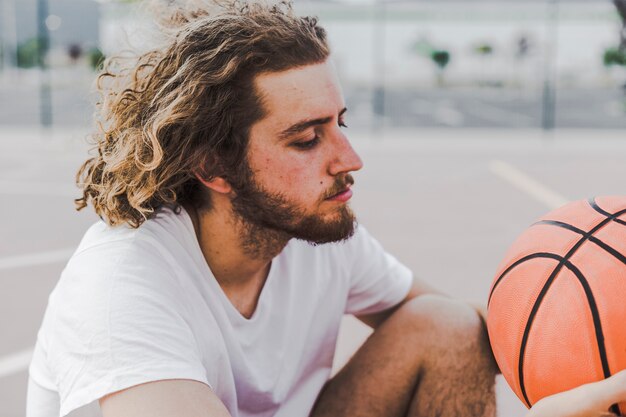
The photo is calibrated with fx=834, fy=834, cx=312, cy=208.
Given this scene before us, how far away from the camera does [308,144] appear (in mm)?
2381

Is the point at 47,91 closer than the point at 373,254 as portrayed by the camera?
No

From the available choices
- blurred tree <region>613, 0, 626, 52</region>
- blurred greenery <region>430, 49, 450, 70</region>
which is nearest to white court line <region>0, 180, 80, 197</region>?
blurred tree <region>613, 0, 626, 52</region>

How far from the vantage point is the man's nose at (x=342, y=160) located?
236cm

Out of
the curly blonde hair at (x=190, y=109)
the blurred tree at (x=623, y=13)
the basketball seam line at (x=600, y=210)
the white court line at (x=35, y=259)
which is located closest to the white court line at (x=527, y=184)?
the blurred tree at (x=623, y=13)

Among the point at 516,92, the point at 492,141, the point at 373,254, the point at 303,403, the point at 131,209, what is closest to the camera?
the point at 131,209

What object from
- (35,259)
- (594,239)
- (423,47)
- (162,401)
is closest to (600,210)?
(594,239)

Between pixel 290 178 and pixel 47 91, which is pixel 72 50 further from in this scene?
pixel 290 178

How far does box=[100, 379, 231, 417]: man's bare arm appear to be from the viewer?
1885mm

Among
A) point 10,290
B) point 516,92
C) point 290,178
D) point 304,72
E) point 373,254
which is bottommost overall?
point 516,92

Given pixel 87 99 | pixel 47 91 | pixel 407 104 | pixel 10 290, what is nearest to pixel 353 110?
pixel 407 104

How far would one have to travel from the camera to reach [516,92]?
28.1 meters

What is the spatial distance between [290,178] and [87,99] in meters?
0.97

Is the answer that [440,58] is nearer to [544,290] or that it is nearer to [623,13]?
[623,13]

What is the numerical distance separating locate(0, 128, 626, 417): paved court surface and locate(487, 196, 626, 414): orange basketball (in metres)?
1.29
